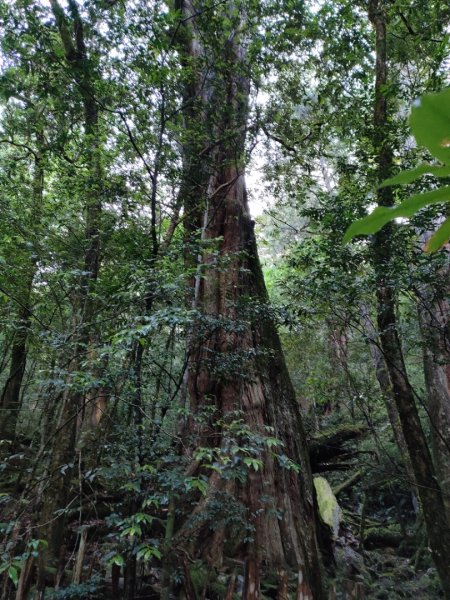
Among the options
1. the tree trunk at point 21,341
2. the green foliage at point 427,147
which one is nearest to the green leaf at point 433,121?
the green foliage at point 427,147

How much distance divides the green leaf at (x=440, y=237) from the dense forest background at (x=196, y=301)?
202cm

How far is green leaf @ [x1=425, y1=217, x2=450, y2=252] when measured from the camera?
2.10 ft

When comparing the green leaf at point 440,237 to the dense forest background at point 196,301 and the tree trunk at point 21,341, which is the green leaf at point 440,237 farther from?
the tree trunk at point 21,341

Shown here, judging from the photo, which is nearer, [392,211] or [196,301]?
[392,211]

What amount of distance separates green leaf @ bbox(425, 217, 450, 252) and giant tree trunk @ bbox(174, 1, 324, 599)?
227 cm

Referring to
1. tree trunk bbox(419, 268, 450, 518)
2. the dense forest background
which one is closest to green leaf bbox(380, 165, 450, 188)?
the dense forest background

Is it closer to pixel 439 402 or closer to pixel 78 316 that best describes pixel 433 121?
pixel 78 316

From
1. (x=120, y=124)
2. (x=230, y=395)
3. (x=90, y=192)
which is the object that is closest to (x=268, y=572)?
(x=230, y=395)

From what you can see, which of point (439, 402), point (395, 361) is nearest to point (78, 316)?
point (395, 361)

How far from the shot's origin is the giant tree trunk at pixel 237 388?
11.8 ft

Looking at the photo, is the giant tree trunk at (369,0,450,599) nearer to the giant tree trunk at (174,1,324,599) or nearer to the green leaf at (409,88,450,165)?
the giant tree trunk at (174,1,324,599)

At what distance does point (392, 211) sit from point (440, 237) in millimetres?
152

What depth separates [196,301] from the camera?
4.20 metres

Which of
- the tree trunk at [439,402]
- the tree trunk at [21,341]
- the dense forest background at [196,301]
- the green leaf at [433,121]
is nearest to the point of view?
the green leaf at [433,121]
